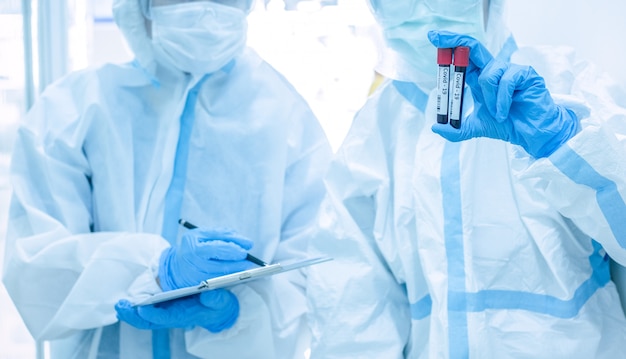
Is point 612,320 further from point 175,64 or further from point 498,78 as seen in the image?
point 175,64

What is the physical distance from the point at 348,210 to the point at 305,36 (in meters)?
0.99

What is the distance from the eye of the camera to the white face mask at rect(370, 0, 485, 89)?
115 cm

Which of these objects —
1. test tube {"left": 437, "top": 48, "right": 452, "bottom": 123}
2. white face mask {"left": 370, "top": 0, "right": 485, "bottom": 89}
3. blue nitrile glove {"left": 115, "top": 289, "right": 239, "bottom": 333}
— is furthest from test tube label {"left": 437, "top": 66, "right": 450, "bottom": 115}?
blue nitrile glove {"left": 115, "top": 289, "right": 239, "bottom": 333}

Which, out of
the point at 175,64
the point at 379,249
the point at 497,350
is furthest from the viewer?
the point at 175,64

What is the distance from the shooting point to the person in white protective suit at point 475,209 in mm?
938

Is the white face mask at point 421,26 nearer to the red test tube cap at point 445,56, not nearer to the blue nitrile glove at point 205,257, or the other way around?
the red test tube cap at point 445,56

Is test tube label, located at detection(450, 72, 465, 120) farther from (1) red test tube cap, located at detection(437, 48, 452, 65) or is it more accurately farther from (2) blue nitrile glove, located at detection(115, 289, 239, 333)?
(2) blue nitrile glove, located at detection(115, 289, 239, 333)

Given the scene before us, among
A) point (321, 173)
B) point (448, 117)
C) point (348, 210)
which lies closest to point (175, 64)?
point (321, 173)

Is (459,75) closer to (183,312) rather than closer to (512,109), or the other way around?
(512,109)

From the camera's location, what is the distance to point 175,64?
143 cm

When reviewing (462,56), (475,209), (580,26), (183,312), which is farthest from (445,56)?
(183,312)

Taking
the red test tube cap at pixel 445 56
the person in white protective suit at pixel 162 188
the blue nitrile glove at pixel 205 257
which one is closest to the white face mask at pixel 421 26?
the red test tube cap at pixel 445 56

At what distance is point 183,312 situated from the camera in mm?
1273

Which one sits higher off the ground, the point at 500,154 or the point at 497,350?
the point at 500,154
